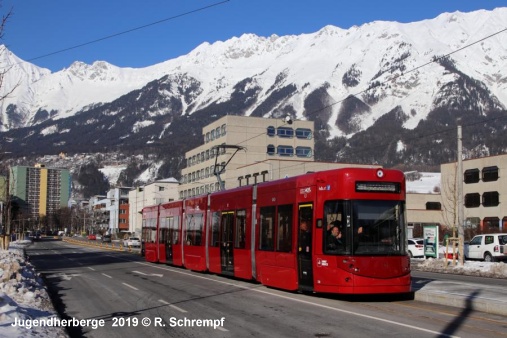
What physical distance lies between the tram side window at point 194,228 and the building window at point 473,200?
69.8 metres

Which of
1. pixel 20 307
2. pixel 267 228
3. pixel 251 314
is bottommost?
pixel 251 314

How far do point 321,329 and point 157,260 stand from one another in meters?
25.0

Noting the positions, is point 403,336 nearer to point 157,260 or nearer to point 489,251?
point 157,260

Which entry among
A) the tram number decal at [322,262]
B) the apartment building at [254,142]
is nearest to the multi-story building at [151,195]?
the apartment building at [254,142]

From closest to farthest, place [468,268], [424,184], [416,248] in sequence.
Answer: [468,268], [416,248], [424,184]

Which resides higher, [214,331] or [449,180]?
[449,180]

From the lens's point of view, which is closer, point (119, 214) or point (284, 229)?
point (284, 229)

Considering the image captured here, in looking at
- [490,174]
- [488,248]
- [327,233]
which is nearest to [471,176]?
[490,174]

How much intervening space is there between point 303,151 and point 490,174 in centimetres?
3034

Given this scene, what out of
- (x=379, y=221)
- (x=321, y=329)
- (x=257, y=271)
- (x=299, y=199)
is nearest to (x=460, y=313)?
(x=379, y=221)

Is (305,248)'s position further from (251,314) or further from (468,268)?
(468,268)

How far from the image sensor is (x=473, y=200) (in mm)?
90562

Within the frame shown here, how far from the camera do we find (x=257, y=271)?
20.2 meters

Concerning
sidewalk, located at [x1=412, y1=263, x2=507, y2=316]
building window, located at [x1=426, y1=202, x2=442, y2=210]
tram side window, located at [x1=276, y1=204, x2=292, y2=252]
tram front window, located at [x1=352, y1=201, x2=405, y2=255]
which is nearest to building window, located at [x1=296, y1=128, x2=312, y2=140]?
building window, located at [x1=426, y1=202, x2=442, y2=210]
